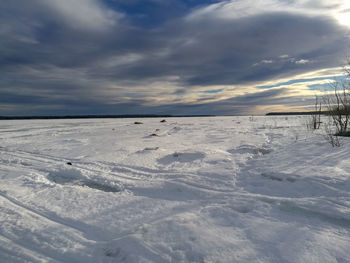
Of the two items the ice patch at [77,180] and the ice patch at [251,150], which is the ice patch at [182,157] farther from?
the ice patch at [77,180]

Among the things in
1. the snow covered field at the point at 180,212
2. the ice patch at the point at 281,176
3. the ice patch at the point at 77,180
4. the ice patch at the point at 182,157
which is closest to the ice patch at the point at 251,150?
the snow covered field at the point at 180,212

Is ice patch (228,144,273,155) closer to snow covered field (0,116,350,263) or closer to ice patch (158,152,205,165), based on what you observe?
snow covered field (0,116,350,263)

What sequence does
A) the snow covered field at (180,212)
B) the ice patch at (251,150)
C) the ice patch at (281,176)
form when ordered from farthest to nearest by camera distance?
the ice patch at (251,150)
the ice patch at (281,176)
the snow covered field at (180,212)

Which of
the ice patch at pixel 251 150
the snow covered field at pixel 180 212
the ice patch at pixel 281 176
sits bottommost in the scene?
the snow covered field at pixel 180 212

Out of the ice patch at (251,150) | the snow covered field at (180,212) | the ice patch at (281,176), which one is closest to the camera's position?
the snow covered field at (180,212)

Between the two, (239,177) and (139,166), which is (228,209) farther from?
(139,166)

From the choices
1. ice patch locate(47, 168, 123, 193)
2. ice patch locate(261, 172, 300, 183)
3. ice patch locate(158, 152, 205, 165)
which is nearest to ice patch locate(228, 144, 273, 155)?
ice patch locate(158, 152, 205, 165)

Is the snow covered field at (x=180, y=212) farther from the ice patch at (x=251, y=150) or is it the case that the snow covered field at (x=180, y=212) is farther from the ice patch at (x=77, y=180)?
the ice patch at (x=251, y=150)

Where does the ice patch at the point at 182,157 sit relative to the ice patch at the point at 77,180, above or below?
above

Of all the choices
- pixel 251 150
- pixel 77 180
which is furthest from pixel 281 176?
pixel 77 180

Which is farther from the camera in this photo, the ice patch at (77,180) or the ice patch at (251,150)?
the ice patch at (251,150)

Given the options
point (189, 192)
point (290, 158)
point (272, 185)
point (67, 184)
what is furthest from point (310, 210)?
point (67, 184)

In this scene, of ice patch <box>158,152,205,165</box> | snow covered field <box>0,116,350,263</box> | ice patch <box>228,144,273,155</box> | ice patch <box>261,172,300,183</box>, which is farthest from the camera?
ice patch <box>228,144,273,155</box>

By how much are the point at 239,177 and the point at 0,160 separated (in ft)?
18.1
